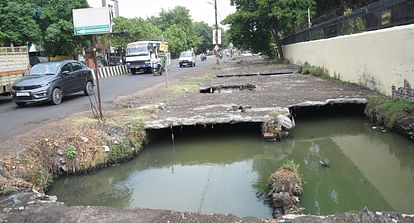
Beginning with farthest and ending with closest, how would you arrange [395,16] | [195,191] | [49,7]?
[49,7] < [395,16] < [195,191]

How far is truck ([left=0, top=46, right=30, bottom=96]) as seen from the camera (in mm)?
15062

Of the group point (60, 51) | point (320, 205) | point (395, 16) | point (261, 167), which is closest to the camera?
point (320, 205)

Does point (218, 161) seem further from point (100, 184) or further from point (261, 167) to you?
point (100, 184)

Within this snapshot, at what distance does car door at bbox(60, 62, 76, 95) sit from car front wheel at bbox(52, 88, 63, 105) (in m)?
0.26

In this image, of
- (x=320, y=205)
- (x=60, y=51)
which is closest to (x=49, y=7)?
(x=60, y=51)

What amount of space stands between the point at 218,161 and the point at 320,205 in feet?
10.2

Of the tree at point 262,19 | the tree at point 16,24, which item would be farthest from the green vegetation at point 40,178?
the tree at point 262,19

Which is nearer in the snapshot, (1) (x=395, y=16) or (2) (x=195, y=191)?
(2) (x=195, y=191)

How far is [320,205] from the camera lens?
5957 mm

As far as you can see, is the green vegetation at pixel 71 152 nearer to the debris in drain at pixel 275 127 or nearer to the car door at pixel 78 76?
the debris in drain at pixel 275 127

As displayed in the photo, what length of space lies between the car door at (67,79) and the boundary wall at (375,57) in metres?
10.5

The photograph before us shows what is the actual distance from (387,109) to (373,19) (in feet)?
14.1

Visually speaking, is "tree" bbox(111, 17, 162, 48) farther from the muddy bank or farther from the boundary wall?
the muddy bank

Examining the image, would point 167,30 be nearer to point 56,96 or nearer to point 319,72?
point 319,72
